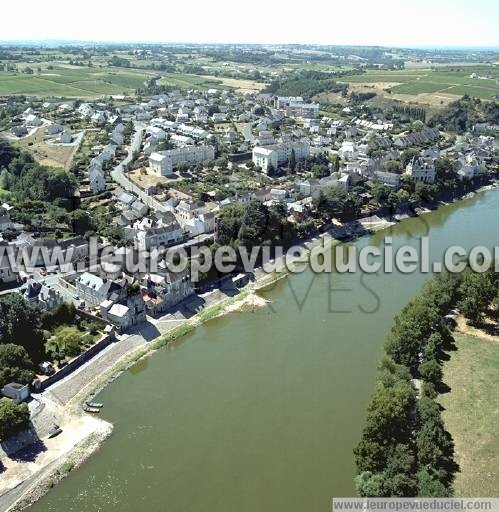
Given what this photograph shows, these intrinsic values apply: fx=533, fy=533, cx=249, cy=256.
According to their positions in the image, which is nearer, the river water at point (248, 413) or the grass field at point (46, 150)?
the river water at point (248, 413)

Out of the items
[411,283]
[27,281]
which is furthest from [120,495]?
[411,283]

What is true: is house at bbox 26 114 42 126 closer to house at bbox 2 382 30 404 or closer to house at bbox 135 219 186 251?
house at bbox 135 219 186 251

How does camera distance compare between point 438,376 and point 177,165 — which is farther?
point 177,165

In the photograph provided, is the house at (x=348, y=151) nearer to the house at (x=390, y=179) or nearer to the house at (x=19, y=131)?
the house at (x=390, y=179)

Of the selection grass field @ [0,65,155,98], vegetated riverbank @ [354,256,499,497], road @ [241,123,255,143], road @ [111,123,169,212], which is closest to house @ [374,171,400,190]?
road @ [241,123,255,143]

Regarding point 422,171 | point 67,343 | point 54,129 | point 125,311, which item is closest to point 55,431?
point 67,343

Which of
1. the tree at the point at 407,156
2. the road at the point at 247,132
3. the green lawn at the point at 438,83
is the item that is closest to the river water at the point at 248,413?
the tree at the point at 407,156

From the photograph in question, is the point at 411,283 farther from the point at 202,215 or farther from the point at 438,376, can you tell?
the point at 202,215
